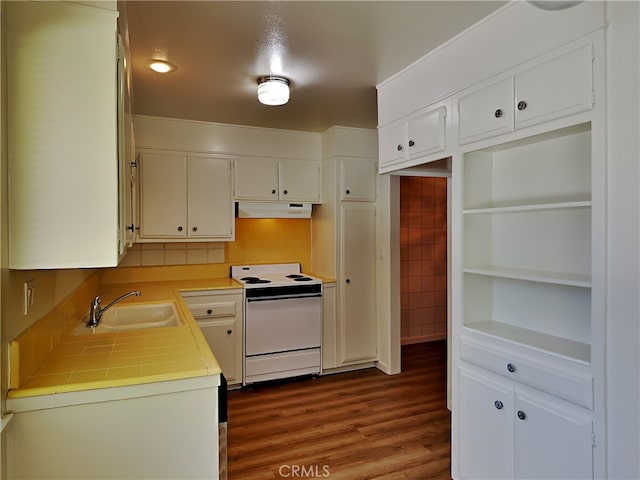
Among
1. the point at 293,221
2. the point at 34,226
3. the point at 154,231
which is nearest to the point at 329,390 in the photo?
the point at 293,221

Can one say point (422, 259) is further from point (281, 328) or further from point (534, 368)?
point (534, 368)

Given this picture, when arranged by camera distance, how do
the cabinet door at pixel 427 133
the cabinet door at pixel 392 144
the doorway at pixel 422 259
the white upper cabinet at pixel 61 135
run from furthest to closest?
the doorway at pixel 422 259, the cabinet door at pixel 392 144, the cabinet door at pixel 427 133, the white upper cabinet at pixel 61 135

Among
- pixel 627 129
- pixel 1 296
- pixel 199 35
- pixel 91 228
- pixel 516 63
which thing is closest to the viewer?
pixel 1 296

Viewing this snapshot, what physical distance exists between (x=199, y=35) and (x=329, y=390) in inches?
113

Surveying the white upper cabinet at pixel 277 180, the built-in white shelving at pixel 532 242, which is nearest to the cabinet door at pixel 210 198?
the white upper cabinet at pixel 277 180

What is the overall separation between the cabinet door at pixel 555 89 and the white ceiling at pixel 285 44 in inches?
Result: 16.0

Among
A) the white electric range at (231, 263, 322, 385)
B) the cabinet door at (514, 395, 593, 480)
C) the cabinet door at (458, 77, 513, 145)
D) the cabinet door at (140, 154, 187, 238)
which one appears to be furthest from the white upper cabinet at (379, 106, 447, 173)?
the cabinet door at (140, 154, 187, 238)

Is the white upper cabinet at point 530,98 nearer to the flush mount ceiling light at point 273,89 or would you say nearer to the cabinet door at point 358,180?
the flush mount ceiling light at point 273,89

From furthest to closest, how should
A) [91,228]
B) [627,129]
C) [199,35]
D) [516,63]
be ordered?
[199,35]
[516,63]
[627,129]
[91,228]

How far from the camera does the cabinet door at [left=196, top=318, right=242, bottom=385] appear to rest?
3.51m

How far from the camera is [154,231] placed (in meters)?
A: 3.56

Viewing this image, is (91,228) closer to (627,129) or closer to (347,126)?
(627,129)

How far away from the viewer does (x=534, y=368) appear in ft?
5.74

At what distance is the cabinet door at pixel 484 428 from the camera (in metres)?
1.88
